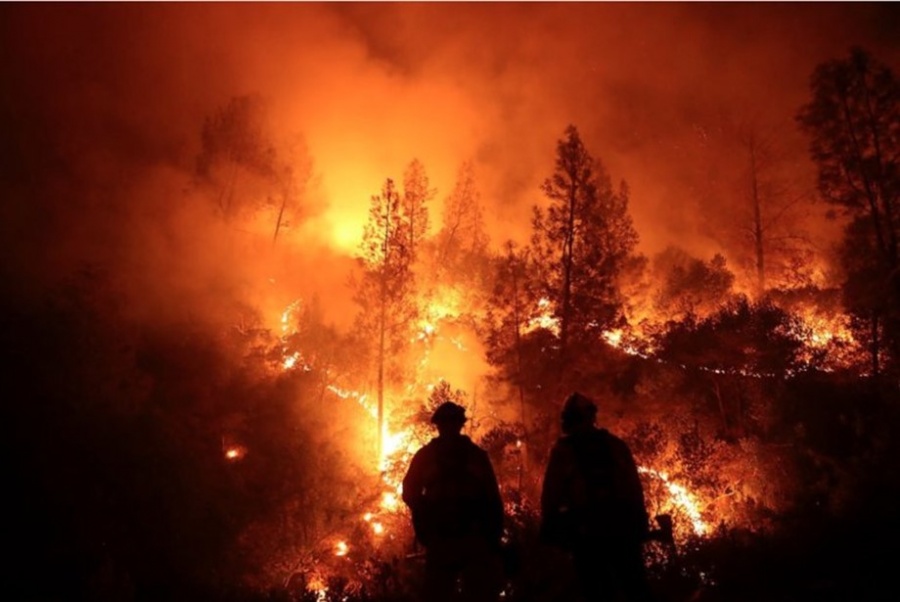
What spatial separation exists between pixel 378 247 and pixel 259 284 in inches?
322

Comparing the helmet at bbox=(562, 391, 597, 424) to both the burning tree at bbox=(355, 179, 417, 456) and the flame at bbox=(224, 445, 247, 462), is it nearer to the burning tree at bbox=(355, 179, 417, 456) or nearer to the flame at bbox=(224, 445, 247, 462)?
the burning tree at bbox=(355, 179, 417, 456)

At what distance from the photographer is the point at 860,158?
1752 centimetres

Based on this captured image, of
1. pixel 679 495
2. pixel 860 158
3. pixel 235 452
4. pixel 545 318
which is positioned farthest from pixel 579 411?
pixel 235 452

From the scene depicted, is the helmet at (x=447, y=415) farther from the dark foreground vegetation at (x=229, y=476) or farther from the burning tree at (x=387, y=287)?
the burning tree at (x=387, y=287)

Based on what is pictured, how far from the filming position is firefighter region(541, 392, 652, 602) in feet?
13.8

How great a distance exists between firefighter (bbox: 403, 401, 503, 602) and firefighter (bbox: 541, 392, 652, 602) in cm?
63

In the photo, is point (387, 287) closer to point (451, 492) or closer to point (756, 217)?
point (756, 217)

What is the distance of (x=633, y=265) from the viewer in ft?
79.6

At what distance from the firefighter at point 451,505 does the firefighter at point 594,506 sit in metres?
0.63

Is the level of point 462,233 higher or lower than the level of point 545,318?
higher

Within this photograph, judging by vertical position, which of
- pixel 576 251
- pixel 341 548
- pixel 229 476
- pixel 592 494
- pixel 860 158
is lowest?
pixel 341 548

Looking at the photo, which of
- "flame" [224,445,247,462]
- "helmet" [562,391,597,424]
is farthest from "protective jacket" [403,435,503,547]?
"flame" [224,445,247,462]

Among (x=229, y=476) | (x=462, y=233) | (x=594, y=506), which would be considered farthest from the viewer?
(x=462, y=233)

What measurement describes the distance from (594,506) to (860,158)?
18.4m
